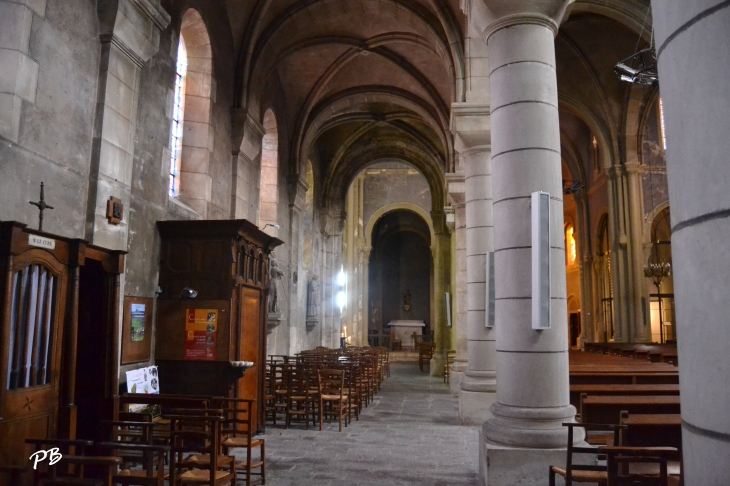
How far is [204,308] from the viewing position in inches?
324

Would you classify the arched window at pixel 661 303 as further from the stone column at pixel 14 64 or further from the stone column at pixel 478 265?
the stone column at pixel 14 64

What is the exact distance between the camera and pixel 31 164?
19.4 ft

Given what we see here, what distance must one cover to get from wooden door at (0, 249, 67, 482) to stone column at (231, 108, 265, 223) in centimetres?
768

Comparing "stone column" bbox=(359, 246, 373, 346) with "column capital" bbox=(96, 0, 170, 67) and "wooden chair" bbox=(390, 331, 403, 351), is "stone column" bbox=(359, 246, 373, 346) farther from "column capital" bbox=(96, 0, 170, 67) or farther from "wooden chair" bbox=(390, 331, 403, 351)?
"column capital" bbox=(96, 0, 170, 67)

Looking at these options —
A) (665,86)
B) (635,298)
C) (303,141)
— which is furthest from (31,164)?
(635,298)

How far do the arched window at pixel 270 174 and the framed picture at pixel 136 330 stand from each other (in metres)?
8.36

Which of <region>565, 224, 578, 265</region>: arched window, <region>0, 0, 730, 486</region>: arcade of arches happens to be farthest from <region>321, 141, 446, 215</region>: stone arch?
<region>565, 224, 578, 265</region>: arched window

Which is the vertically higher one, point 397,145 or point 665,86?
point 397,145

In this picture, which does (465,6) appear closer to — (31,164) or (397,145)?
(31,164)

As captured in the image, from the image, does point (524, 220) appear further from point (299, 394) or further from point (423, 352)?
point (423, 352)

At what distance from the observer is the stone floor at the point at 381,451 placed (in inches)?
248

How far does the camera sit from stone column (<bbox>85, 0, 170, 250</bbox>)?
23.1 feet

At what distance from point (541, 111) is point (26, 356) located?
4.80m

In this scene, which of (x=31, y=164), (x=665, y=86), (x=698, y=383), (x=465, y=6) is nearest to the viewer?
(x=698, y=383)
